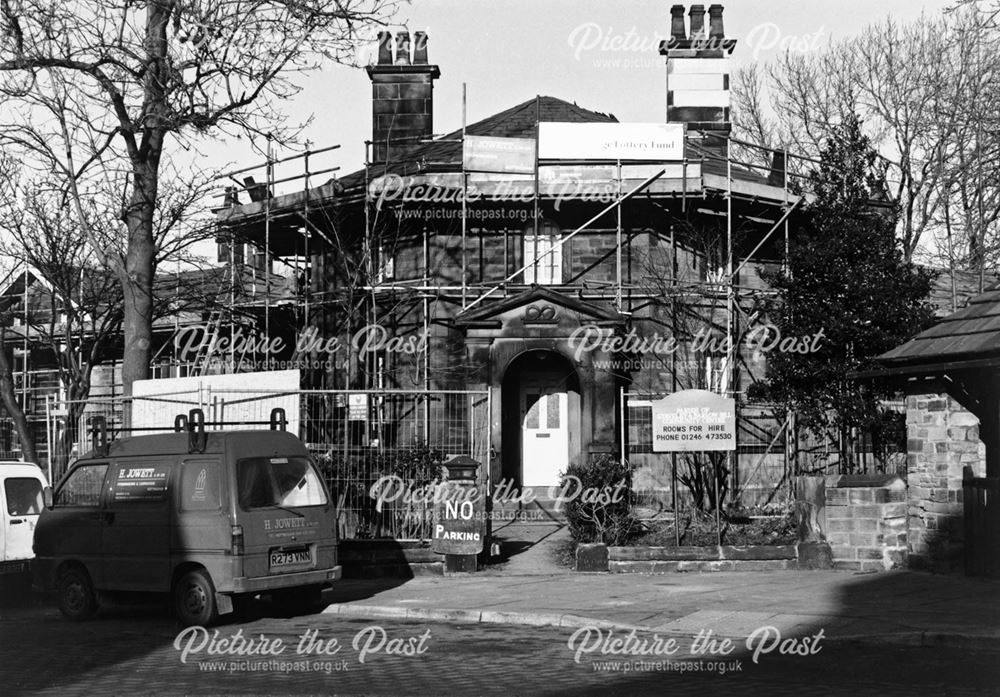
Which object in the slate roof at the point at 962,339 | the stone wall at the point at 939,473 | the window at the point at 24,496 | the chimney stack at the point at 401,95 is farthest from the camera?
the chimney stack at the point at 401,95

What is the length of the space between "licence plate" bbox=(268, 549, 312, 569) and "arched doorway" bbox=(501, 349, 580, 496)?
11.9 metres

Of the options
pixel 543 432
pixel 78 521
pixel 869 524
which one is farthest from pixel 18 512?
pixel 543 432

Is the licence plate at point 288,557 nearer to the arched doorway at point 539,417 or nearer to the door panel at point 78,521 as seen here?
the door panel at point 78,521

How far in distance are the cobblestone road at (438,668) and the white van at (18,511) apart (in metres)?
3.31

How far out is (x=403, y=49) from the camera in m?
29.3

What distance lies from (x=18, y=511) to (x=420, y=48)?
54.2 feet

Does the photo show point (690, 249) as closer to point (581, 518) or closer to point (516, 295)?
point (516, 295)

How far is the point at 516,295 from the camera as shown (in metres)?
25.6

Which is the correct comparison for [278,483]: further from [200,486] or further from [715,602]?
[715,602]

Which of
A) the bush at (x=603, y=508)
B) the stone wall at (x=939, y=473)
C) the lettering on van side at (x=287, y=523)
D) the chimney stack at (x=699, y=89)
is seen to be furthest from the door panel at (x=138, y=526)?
the chimney stack at (x=699, y=89)

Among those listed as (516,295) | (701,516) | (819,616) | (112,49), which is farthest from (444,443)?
(819,616)

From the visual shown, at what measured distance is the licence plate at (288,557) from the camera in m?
13.5

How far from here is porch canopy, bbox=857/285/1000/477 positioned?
15.1 meters

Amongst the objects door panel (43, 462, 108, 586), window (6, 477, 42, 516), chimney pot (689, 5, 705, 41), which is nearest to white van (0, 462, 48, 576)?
window (6, 477, 42, 516)
